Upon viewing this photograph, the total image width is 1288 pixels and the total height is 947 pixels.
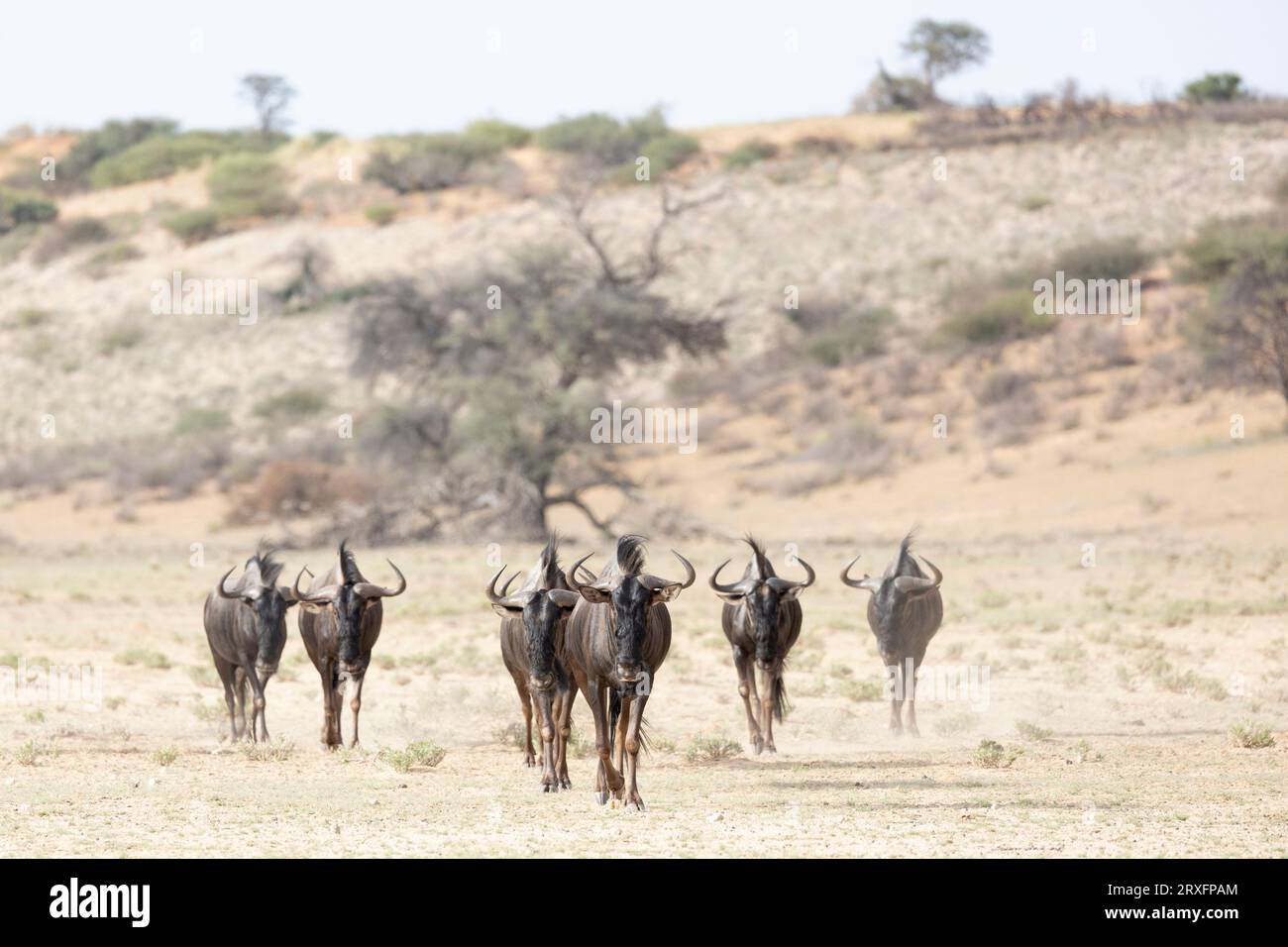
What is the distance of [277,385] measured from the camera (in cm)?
5653

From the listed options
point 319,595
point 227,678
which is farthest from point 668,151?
point 319,595

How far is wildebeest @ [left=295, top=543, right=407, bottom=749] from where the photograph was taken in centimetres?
1468

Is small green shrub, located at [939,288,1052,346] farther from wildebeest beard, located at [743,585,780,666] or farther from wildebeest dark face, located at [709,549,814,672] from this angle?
wildebeest beard, located at [743,585,780,666]

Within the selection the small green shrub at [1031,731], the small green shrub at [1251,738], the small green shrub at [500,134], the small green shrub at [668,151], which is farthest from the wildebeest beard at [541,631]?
the small green shrub at [500,134]

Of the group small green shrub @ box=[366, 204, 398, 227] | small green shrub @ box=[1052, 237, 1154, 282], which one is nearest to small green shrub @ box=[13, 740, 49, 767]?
small green shrub @ box=[1052, 237, 1154, 282]

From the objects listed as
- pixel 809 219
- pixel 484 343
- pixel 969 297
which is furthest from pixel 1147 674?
pixel 809 219

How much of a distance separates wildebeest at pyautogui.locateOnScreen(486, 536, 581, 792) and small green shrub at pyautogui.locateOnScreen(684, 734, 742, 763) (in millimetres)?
1543

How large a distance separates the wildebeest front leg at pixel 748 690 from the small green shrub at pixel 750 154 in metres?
57.6

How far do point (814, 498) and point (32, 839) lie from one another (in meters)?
31.8

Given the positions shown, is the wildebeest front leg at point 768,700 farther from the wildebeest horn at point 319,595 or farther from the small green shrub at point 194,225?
the small green shrub at point 194,225

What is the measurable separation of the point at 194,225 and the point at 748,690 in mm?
61825

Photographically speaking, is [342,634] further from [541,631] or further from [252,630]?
[541,631]

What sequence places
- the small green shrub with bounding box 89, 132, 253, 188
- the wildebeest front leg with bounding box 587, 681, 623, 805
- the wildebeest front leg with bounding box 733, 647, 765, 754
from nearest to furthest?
the wildebeest front leg with bounding box 587, 681, 623, 805 → the wildebeest front leg with bounding box 733, 647, 765, 754 → the small green shrub with bounding box 89, 132, 253, 188

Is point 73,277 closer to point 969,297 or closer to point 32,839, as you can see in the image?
point 969,297
